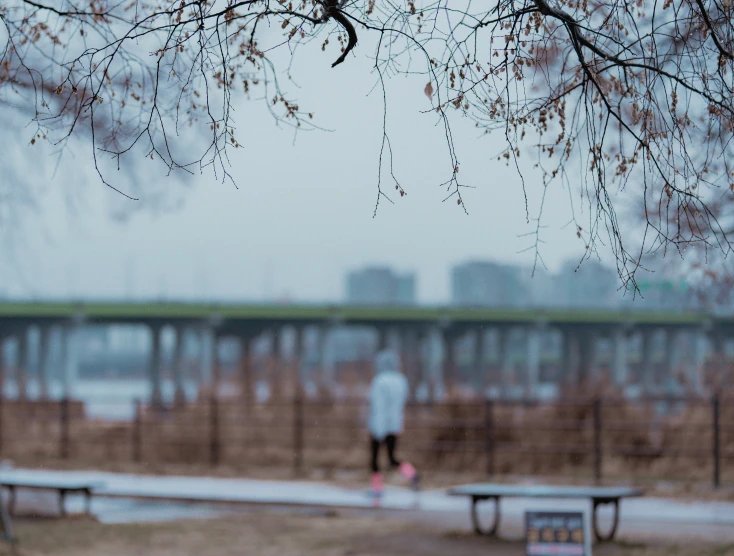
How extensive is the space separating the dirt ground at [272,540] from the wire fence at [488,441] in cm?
520

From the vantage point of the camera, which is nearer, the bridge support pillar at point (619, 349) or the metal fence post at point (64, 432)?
the metal fence post at point (64, 432)

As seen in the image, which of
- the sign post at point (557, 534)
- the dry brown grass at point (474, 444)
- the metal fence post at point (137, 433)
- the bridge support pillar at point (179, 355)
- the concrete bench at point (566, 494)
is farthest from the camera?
the bridge support pillar at point (179, 355)

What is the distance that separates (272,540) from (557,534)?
13.0 ft

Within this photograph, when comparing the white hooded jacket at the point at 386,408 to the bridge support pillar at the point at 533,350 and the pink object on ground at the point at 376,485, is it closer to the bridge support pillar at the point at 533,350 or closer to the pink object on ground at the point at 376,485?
the pink object on ground at the point at 376,485

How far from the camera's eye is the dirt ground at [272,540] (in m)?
10.9

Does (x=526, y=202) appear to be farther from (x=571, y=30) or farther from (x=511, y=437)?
(x=511, y=437)

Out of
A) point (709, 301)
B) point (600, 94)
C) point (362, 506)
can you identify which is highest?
point (600, 94)

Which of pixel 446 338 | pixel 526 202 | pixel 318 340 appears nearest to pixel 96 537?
pixel 526 202

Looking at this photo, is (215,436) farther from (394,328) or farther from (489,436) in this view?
(394,328)

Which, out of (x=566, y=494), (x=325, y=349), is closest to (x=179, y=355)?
(x=325, y=349)

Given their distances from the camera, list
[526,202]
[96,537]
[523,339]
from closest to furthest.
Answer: [526,202], [96,537], [523,339]

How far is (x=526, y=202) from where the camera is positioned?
22.3ft

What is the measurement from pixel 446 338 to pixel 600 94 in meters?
69.3

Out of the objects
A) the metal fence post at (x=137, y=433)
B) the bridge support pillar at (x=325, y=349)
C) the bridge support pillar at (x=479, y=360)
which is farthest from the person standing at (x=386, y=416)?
the bridge support pillar at (x=479, y=360)
